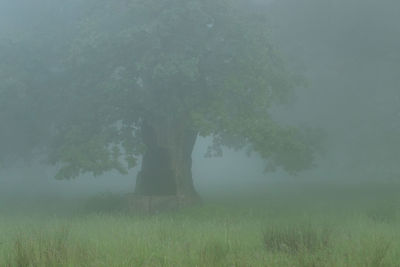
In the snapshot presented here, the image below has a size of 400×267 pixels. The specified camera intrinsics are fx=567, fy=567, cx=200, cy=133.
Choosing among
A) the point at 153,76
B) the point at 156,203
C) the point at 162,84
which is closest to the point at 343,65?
the point at 162,84

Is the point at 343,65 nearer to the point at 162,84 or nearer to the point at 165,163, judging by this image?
the point at 165,163

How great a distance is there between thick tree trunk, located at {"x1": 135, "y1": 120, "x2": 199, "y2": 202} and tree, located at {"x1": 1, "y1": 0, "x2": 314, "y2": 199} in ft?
0.14

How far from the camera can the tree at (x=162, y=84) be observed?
784 inches

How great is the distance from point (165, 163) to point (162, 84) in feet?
12.6

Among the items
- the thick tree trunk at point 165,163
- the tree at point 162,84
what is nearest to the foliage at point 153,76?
the tree at point 162,84

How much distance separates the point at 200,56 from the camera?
21047 millimetres

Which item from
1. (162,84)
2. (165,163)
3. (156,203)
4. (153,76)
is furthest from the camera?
(165,163)

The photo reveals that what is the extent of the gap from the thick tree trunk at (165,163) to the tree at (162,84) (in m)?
0.04

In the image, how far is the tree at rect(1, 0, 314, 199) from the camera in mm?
19922

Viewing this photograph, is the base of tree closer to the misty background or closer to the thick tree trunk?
the thick tree trunk

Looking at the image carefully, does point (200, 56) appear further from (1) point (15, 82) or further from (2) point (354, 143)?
(2) point (354, 143)

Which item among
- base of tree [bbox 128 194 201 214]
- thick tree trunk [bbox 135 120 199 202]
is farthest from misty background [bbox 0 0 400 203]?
base of tree [bbox 128 194 201 214]

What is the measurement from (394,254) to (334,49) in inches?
899

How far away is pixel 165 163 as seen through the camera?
76.0 ft
